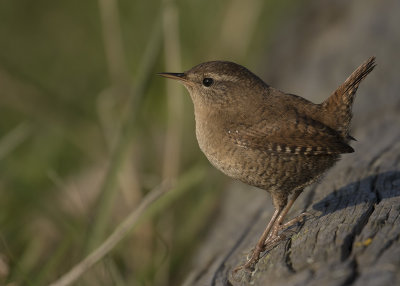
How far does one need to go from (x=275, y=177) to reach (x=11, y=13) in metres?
6.08

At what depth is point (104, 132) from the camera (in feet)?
17.4

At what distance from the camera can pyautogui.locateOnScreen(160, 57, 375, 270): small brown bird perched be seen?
3.30m

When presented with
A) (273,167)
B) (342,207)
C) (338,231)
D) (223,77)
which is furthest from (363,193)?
(223,77)

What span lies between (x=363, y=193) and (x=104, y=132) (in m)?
2.77

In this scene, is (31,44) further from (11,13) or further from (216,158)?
(216,158)

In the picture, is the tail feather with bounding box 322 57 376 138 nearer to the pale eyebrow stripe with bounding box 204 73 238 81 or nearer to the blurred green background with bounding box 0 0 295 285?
the pale eyebrow stripe with bounding box 204 73 238 81

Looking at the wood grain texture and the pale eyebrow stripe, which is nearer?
the wood grain texture

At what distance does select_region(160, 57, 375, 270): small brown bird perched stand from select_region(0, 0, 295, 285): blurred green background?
23.0 inches

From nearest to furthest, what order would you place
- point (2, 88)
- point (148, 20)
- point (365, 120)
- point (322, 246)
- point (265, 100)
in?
point (322, 246) < point (265, 100) < point (365, 120) < point (2, 88) < point (148, 20)

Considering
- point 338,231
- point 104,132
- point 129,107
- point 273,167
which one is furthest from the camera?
point 104,132

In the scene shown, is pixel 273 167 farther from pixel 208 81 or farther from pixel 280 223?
pixel 208 81

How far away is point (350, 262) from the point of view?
7.26 ft

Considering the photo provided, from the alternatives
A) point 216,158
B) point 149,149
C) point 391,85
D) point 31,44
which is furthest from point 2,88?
point 391,85

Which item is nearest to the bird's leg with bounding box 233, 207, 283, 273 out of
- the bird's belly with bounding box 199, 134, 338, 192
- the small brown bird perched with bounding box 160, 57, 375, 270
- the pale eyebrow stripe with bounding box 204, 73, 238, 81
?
the small brown bird perched with bounding box 160, 57, 375, 270
